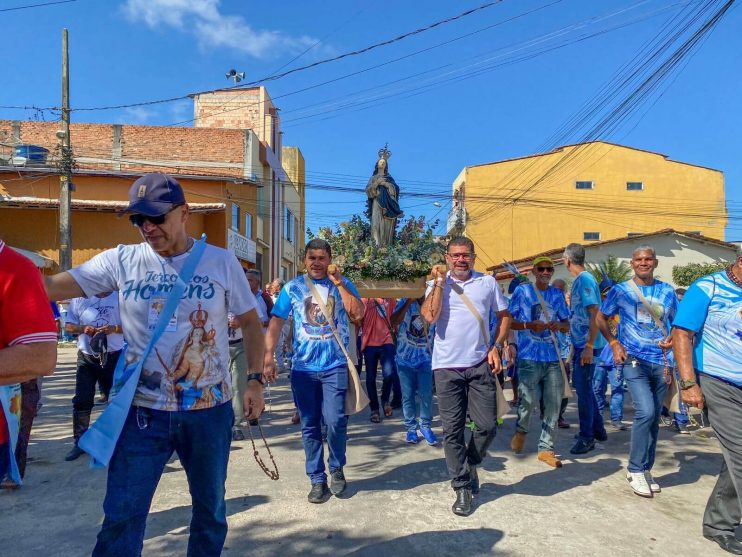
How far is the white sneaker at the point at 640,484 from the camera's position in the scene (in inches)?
178

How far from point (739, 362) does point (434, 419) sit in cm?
448

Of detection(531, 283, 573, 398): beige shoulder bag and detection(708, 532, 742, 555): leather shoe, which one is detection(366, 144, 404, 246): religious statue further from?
detection(708, 532, 742, 555): leather shoe

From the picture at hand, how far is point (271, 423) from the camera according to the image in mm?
7227

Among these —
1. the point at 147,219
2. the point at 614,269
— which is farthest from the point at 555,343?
the point at 614,269

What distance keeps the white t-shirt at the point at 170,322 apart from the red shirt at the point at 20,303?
1.76 ft

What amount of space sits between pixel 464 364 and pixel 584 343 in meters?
2.55

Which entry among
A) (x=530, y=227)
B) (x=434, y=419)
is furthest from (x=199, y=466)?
(x=530, y=227)

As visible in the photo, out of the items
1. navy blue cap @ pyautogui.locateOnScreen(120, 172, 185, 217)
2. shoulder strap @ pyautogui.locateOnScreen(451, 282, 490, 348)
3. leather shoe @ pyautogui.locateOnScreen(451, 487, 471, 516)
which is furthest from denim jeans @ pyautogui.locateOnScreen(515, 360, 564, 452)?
navy blue cap @ pyautogui.locateOnScreen(120, 172, 185, 217)

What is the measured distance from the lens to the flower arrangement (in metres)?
5.87

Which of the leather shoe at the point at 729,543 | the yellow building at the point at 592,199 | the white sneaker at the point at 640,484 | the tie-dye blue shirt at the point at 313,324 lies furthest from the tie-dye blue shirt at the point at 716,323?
the yellow building at the point at 592,199

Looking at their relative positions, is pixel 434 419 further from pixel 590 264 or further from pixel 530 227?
pixel 530 227

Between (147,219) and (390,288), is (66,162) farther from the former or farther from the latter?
(147,219)

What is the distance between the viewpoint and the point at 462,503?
4082mm

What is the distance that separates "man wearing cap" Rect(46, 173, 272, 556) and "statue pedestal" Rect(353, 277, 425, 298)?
308 cm
